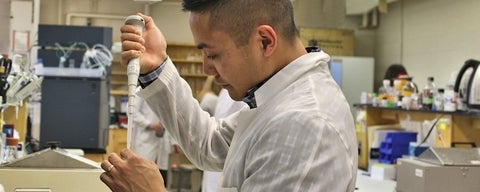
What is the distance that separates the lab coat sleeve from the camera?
1367mm

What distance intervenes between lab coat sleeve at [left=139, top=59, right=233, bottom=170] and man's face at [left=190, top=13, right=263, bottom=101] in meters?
0.30

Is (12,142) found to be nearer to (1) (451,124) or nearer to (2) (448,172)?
(2) (448,172)

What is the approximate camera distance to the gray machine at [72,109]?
3.94 m

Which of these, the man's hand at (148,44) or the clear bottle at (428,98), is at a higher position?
the man's hand at (148,44)

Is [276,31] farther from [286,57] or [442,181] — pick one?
[442,181]

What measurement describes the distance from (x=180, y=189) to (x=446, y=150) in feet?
15.3

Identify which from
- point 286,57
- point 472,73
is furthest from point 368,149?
point 286,57

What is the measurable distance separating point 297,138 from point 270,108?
0.11m

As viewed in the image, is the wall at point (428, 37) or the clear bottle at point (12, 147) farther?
the wall at point (428, 37)

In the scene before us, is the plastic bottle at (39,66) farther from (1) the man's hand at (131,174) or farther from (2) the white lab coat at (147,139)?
(1) the man's hand at (131,174)

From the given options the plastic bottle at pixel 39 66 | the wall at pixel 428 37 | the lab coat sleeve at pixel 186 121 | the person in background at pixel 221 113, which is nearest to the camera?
the lab coat sleeve at pixel 186 121

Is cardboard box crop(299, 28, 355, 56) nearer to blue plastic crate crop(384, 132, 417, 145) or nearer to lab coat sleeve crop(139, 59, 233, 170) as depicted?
blue plastic crate crop(384, 132, 417, 145)

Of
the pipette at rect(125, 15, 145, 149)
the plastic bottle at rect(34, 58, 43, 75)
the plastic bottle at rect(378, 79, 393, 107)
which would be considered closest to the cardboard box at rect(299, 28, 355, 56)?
the plastic bottle at rect(378, 79, 393, 107)

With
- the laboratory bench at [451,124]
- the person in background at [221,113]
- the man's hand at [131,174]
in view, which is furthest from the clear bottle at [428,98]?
the man's hand at [131,174]
